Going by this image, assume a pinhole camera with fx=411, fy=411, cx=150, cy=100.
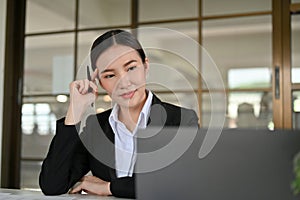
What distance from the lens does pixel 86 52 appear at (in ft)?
11.0

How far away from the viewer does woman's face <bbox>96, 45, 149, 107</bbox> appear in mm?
1902

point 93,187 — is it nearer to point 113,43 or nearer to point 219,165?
point 113,43

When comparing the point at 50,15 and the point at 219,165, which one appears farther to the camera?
the point at 50,15

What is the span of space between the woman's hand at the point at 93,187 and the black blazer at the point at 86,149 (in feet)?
0.17

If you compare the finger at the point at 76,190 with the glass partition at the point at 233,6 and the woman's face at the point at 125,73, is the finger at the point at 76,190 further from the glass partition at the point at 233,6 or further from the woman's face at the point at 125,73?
the glass partition at the point at 233,6

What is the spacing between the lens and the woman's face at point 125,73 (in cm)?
190

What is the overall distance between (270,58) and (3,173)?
2.20 meters

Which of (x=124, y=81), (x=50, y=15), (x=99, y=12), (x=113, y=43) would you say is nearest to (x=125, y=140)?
(x=124, y=81)

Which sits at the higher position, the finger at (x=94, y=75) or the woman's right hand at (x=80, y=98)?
the finger at (x=94, y=75)

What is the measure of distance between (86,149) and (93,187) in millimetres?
250

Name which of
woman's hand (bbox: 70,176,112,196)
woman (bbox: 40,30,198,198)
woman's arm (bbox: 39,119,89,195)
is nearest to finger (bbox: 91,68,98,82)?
woman (bbox: 40,30,198,198)

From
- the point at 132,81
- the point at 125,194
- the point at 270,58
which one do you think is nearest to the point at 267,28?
the point at 270,58

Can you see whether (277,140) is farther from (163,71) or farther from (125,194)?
(163,71)

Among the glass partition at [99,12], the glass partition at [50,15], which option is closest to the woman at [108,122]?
the glass partition at [99,12]
